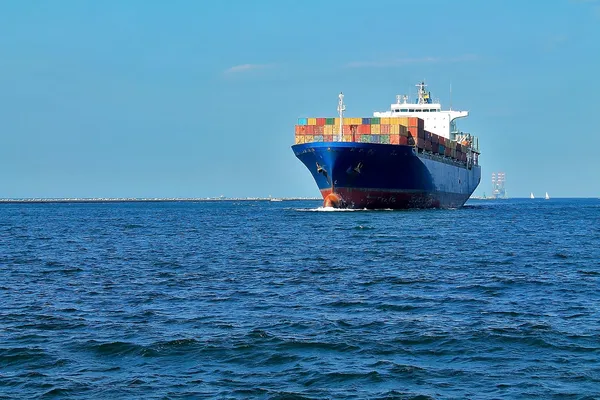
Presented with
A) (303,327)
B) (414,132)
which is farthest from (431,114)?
(303,327)

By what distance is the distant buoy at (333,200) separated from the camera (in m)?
68.1

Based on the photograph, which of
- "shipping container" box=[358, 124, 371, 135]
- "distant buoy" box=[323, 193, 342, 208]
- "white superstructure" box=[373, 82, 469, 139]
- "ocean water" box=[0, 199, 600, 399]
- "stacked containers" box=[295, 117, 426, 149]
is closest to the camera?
"ocean water" box=[0, 199, 600, 399]

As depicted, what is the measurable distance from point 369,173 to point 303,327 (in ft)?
166

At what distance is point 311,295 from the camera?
19094 millimetres

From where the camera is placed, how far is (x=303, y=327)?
49.2 feet

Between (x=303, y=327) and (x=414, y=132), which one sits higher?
(x=414, y=132)

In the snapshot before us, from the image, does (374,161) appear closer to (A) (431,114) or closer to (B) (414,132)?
(B) (414,132)

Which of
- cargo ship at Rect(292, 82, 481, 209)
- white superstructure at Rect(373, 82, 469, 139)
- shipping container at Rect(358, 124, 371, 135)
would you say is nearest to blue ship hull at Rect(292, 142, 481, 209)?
cargo ship at Rect(292, 82, 481, 209)

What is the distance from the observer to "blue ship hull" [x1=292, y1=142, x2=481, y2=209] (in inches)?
2525

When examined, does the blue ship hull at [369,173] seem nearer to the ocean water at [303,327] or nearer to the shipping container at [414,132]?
the shipping container at [414,132]

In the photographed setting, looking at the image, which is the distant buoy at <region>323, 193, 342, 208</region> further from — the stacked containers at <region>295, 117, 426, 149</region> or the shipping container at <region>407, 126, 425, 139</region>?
the shipping container at <region>407, 126, 425, 139</region>

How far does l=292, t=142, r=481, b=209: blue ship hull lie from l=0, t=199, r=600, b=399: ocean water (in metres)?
34.9

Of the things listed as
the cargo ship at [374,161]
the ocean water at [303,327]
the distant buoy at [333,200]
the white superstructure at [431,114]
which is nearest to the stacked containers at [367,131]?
the cargo ship at [374,161]

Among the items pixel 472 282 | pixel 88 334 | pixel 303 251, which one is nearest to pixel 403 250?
pixel 303 251
